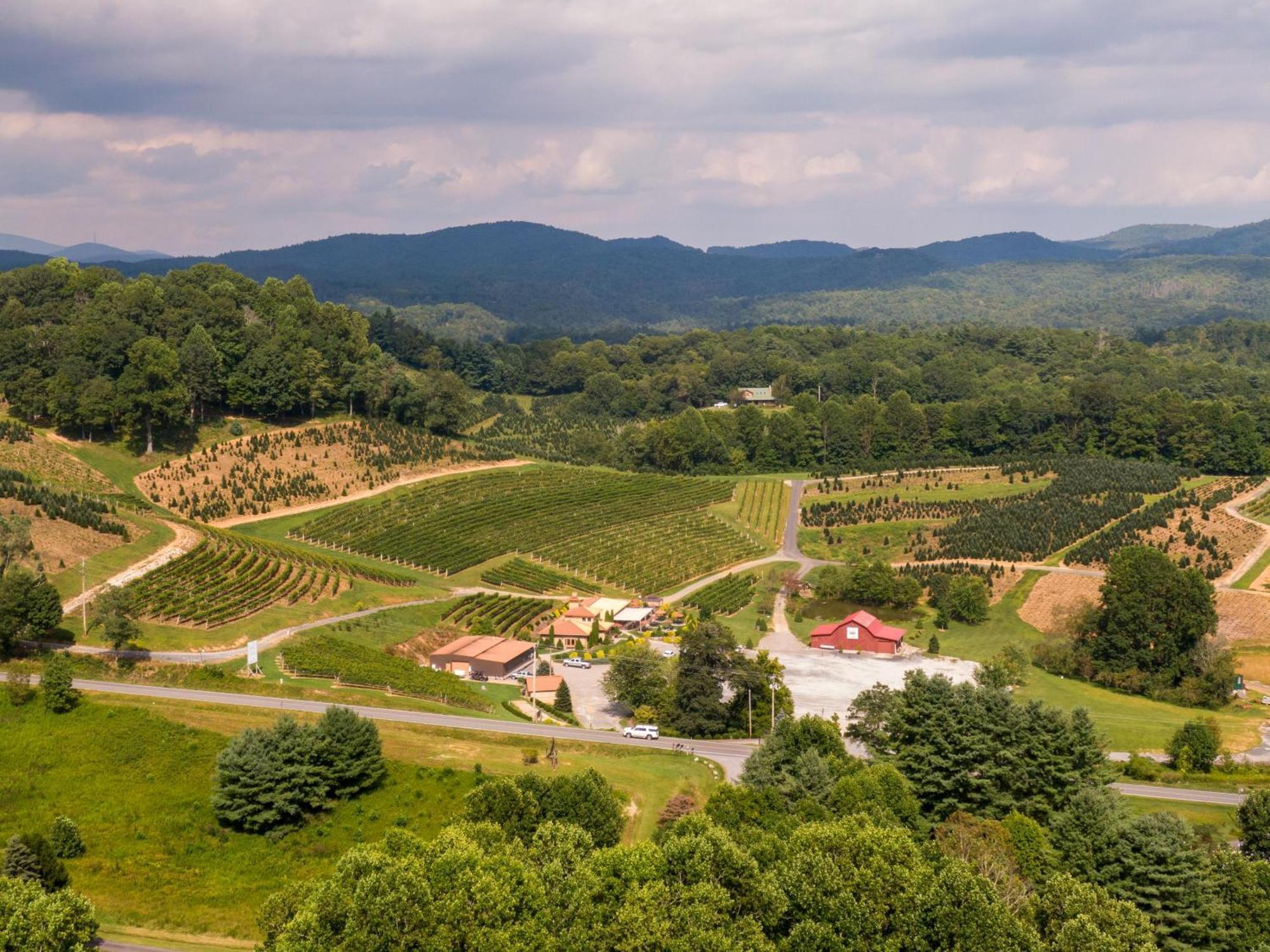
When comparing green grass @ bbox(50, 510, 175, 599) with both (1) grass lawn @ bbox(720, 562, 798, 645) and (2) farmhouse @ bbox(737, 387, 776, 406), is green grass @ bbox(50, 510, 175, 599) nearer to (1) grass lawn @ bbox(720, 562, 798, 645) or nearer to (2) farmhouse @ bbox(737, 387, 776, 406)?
(1) grass lawn @ bbox(720, 562, 798, 645)

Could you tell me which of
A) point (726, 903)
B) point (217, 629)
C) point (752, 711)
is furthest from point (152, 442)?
point (726, 903)

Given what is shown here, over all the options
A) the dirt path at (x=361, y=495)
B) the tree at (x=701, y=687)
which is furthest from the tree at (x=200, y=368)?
the tree at (x=701, y=687)

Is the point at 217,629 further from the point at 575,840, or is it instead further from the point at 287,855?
the point at 575,840

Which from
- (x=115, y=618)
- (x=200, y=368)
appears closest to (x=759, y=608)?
(x=115, y=618)

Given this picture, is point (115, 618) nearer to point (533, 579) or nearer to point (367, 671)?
point (367, 671)

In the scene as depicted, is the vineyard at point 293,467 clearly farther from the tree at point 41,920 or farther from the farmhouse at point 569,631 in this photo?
the tree at point 41,920
